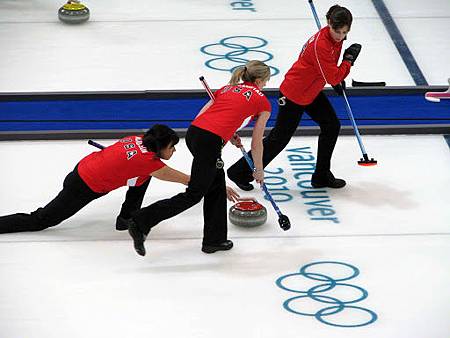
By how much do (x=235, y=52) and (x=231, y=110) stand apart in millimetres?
4074

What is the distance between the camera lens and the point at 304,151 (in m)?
9.59

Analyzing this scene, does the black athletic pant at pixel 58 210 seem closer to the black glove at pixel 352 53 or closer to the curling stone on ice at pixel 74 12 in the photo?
the black glove at pixel 352 53

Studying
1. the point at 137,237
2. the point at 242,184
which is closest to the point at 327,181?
the point at 242,184

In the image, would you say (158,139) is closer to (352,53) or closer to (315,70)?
(315,70)

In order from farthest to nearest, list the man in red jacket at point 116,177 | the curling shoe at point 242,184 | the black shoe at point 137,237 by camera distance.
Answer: the curling shoe at point 242,184 < the man in red jacket at point 116,177 < the black shoe at point 137,237

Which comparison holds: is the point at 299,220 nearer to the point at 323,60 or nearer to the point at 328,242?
the point at 328,242

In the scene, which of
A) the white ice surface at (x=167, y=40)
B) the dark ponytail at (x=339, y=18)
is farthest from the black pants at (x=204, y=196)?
the white ice surface at (x=167, y=40)

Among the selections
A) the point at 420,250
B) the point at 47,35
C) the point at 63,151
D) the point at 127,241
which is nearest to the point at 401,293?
the point at 420,250

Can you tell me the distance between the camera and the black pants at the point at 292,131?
877 centimetres

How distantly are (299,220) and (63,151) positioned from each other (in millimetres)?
2170

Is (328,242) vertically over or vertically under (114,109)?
under

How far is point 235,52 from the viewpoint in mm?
11828

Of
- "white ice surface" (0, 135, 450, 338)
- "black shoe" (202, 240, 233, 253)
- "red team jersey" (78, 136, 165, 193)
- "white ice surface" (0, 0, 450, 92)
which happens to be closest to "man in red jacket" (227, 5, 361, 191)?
"white ice surface" (0, 135, 450, 338)

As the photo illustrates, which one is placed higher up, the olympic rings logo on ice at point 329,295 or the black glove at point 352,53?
the black glove at point 352,53
